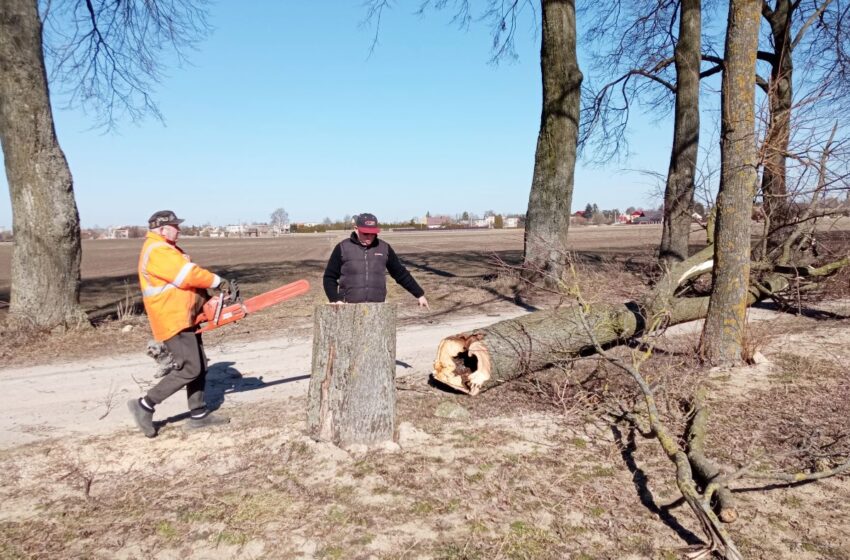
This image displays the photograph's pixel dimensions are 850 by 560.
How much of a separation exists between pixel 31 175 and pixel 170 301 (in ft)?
18.2

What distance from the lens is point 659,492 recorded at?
360 cm

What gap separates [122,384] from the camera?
616 cm

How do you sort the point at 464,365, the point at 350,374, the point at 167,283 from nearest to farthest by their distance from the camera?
the point at 350,374, the point at 167,283, the point at 464,365

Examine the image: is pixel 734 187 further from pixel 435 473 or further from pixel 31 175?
pixel 31 175

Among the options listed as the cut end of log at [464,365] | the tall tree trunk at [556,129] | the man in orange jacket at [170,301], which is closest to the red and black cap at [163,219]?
the man in orange jacket at [170,301]

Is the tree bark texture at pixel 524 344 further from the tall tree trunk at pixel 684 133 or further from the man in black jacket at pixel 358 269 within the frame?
the tall tree trunk at pixel 684 133

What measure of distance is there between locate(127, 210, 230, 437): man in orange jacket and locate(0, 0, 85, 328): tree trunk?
493cm

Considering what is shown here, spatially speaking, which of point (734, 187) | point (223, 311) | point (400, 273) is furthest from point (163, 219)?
point (734, 187)

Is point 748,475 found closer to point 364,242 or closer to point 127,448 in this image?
point 364,242

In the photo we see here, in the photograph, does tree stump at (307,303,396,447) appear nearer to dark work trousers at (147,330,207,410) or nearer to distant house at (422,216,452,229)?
dark work trousers at (147,330,207,410)

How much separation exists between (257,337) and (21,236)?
146 inches

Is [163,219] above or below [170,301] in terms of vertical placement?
above

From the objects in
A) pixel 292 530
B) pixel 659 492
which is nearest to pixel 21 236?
pixel 292 530

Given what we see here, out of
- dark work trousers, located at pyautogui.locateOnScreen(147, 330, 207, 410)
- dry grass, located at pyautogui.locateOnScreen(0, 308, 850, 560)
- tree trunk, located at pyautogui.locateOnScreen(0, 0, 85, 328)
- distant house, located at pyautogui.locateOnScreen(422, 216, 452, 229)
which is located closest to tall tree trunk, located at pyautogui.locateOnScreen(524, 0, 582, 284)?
dry grass, located at pyautogui.locateOnScreen(0, 308, 850, 560)
